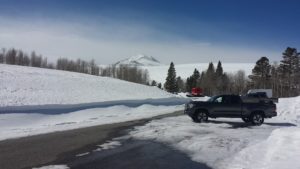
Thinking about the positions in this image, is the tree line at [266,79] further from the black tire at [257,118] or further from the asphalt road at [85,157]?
the asphalt road at [85,157]

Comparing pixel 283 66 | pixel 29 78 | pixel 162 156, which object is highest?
pixel 283 66

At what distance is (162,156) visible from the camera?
11.5m

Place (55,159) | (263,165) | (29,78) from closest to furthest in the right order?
(263,165) < (55,159) < (29,78)

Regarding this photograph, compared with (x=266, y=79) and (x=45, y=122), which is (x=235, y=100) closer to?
(x=45, y=122)

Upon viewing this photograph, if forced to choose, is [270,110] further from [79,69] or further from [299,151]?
[79,69]

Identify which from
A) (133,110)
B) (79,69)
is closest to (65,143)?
(133,110)

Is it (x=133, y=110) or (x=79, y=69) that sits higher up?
(x=79, y=69)

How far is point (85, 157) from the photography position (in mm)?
10914

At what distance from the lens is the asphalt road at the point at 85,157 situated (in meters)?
9.93

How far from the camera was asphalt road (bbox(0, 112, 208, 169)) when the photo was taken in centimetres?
993

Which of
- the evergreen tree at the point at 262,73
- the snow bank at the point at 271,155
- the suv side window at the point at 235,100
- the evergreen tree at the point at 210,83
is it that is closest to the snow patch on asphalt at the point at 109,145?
the snow bank at the point at 271,155

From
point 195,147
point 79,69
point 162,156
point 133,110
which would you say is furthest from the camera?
point 79,69

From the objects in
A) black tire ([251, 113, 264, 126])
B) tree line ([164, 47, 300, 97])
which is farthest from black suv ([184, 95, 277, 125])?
tree line ([164, 47, 300, 97])

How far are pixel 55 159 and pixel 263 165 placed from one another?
6029mm
